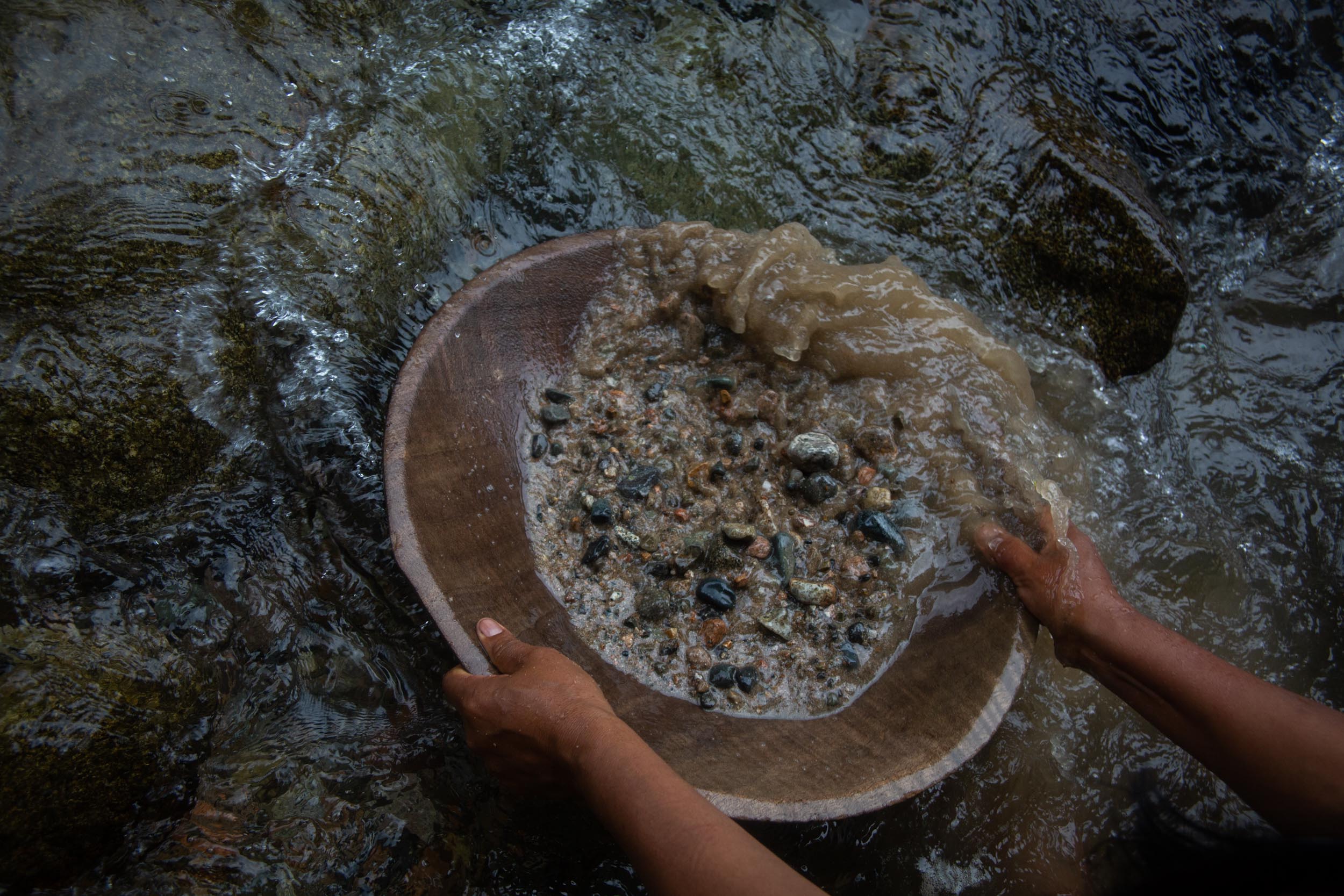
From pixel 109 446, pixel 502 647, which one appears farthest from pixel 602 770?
pixel 109 446

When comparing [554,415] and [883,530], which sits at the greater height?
[883,530]

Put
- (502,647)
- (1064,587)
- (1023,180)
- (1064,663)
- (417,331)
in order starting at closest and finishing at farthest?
(502,647) → (1064,587) → (1064,663) → (417,331) → (1023,180)

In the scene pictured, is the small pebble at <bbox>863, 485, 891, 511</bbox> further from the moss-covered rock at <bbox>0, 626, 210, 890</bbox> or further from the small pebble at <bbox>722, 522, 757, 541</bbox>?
the moss-covered rock at <bbox>0, 626, 210, 890</bbox>

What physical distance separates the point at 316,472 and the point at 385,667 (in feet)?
2.50

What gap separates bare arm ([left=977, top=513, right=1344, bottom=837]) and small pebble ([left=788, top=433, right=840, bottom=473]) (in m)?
0.58

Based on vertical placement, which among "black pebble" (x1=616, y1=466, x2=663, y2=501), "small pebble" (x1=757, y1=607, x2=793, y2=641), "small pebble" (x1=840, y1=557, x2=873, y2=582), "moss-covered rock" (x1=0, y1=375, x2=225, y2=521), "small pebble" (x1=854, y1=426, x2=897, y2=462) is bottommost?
"moss-covered rock" (x1=0, y1=375, x2=225, y2=521)

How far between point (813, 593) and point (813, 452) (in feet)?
1.73

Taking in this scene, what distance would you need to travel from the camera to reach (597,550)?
8.13ft

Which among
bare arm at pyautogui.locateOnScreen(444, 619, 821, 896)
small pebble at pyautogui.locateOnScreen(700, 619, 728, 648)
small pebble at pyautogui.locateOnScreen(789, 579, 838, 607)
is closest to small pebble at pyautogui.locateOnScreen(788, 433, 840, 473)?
small pebble at pyautogui.locateOnScreen(789, 579, 838, 607)

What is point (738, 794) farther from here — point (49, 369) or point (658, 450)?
point (49, 369)

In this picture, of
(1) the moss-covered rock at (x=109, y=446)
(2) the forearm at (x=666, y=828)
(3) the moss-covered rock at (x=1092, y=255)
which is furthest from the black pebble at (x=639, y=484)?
(3) the moss-covered rock at (x=1092, y=255)

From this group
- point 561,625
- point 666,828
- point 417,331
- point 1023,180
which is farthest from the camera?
point 1023,180

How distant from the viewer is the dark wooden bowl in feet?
6.55

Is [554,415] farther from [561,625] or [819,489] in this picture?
[819,489]
